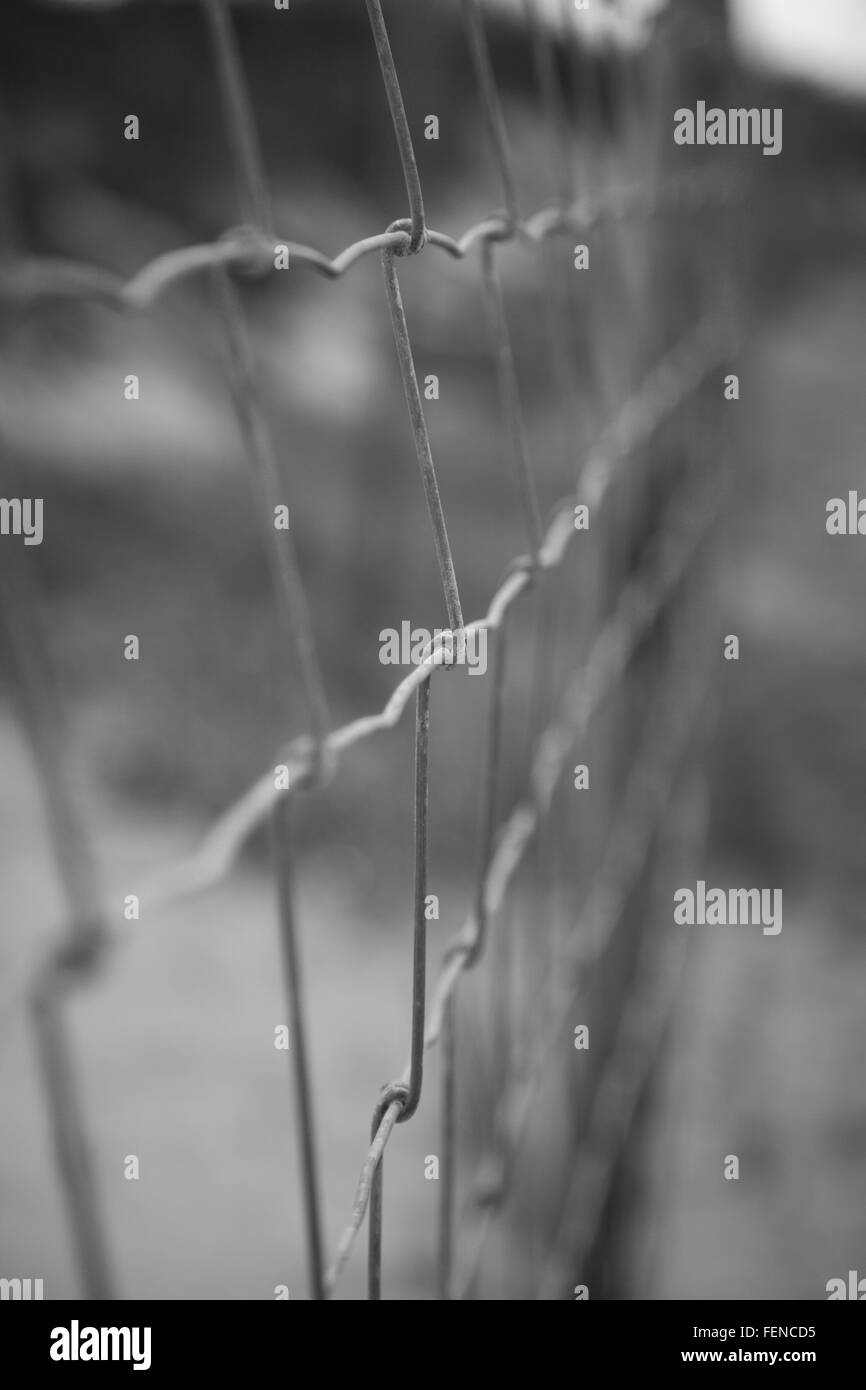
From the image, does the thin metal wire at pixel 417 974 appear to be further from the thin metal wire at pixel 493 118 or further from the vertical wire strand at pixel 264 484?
the thin metal wire at pixel 493 118

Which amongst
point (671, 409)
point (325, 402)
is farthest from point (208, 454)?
point (671, 409)

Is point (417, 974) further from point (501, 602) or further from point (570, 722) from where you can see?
point (570, 722)

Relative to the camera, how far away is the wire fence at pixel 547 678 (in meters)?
0.25

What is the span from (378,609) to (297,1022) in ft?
7.08

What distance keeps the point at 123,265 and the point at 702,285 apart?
2144 mm

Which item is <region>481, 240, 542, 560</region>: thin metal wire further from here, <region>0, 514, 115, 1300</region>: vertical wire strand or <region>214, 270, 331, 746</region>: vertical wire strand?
<region>0, 514, 115, 1300</region>: vertical wire strand

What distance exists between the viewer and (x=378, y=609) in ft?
8.04

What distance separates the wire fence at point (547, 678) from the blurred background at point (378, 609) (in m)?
0.01

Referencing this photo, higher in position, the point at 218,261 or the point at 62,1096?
the point at 218,261

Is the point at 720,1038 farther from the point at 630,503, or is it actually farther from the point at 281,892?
the point at 281,892
